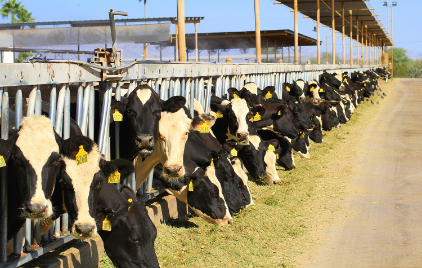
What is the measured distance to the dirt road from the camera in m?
5.97

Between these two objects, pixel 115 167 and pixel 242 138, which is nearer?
pixel 115 167

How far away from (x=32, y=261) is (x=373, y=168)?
26.9 ft

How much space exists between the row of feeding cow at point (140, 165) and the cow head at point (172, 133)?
1cm

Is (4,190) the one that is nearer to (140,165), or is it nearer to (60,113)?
(60,113)

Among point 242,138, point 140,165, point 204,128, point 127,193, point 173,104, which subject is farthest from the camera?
point 242,138

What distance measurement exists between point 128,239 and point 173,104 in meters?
1.88

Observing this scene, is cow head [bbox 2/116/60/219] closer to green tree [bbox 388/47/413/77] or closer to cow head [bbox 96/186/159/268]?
cow head [bbox 96/186/159/268]

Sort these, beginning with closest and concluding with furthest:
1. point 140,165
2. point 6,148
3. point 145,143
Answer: point 6,148, point 145,143, point 140,165

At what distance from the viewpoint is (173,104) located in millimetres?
6230

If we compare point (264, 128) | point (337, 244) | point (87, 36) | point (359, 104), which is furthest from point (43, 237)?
point (359, 104)

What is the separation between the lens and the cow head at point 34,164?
12.2 ft

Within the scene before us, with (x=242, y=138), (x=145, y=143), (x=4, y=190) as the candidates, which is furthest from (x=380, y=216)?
(x=4, y=190)

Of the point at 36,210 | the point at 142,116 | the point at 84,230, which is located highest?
the point at 142,116

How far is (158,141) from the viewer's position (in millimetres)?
6336
